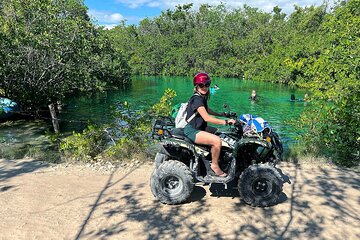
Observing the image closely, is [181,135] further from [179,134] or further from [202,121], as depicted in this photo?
[202,121]

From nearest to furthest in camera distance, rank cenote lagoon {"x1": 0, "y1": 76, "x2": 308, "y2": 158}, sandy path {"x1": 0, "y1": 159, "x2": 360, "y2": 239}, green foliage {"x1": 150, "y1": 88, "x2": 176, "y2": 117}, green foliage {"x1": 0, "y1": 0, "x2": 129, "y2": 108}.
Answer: sandy path {"x1": 0, "y1": 159, "x2": 360, "y2": 239}
green foliage {"x1": 150, "y1": 88, "x2": 176, "y2": 117}
green foliage {"x1": 0, "y1": 0, "x2": 129, "y2": 108}
cenote lagoon {"x1": 0, "y1": 76, "x2": 308, "y2": 158}

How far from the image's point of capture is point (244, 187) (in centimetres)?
460

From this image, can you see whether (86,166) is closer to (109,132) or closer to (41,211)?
(109,132)

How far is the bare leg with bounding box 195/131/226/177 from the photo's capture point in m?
4.48

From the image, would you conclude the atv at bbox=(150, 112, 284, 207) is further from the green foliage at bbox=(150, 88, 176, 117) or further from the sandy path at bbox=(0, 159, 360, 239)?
the green foliage at bbox=(150, 88, 176, 117)

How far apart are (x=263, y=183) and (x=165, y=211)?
1.55 m

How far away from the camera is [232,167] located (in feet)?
15.2

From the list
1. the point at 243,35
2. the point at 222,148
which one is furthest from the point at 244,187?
the point at 243,35

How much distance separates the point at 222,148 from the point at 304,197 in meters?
1.57

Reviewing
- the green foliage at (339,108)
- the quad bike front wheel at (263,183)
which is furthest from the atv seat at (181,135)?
the green foliage at (339,108)

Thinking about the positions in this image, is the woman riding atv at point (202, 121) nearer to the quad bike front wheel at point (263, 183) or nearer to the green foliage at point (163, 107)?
the quad bike front wheel at point (263, 183)

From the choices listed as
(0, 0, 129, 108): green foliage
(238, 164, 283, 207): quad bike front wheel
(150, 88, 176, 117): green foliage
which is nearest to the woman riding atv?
(238, 164, 283, 207): quad bike front wheel

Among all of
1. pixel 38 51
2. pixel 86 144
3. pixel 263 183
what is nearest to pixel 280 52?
pixel 38 51

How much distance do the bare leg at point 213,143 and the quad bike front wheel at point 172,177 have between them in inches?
16.3
